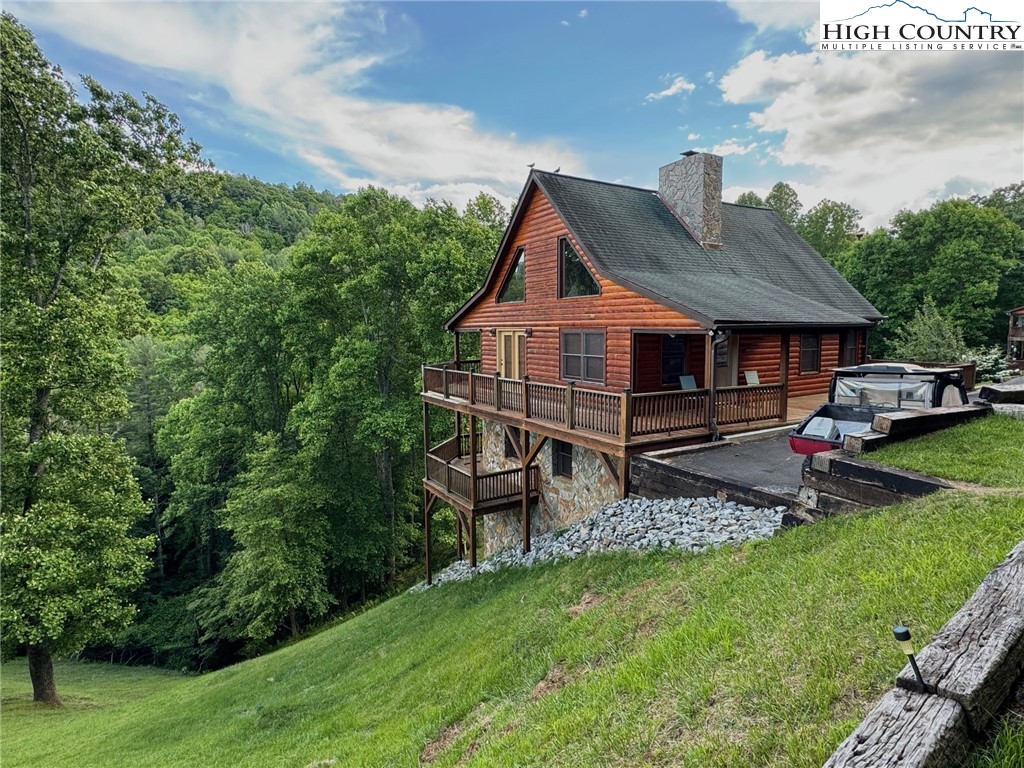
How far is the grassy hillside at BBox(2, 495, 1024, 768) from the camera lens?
2.83 metres

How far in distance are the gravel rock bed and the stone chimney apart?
8.98m

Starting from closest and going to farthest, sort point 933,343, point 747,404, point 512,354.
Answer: point 747,404 → point 512,354 → point 933,343

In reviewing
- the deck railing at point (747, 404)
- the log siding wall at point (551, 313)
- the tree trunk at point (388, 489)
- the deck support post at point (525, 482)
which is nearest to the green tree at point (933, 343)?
the log siding wall at point (551, 313)

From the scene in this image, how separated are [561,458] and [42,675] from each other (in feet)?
49.7

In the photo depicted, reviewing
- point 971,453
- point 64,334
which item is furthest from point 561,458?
point 64,334

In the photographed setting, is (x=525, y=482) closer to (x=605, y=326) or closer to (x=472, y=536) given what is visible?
(x=472, y=536)

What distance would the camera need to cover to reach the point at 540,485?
12.9 meters

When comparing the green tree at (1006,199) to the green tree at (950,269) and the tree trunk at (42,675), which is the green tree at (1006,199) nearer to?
the green tree at (950,269)

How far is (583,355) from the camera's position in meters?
12.2

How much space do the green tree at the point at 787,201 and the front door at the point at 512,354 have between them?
37.9 meters

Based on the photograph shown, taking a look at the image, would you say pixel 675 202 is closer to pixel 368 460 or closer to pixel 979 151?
pixel 368 460

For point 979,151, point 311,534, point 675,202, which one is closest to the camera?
point 675,202

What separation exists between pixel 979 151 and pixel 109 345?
3757 cm

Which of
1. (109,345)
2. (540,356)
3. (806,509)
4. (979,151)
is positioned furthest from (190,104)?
(979,151)
